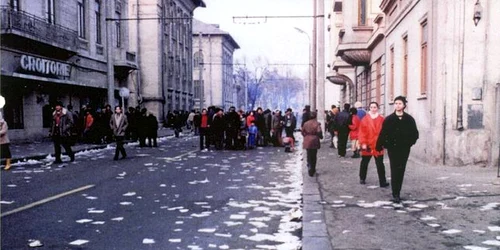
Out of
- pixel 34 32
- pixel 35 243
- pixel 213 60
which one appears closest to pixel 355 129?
pixel 35 243

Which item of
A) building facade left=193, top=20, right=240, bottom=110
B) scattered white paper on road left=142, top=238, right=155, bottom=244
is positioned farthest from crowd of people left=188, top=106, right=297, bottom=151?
building facade left=193, top=20, right=240, bottom=110

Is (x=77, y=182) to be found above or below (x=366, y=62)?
below

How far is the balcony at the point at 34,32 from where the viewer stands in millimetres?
22156

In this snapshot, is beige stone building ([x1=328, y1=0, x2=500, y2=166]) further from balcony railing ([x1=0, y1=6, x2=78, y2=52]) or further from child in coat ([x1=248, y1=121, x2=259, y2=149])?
balcony railing ([x1=0, y1=6, x2=78, y2=52])

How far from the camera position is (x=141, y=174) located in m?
12.7

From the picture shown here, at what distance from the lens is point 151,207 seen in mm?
8305

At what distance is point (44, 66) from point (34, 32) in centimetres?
226

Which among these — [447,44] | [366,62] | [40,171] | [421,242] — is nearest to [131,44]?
[366,62]

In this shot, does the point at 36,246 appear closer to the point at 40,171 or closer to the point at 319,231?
the point at 319,231

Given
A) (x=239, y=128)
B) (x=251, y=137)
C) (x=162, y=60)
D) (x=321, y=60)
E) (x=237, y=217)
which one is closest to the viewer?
(x=237, y=217)

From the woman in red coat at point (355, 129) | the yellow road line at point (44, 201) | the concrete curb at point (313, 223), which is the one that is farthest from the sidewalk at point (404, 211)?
the woman in red coat at point (355, 129)

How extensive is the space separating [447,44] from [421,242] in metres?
8.38

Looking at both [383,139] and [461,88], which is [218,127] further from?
[383,139]

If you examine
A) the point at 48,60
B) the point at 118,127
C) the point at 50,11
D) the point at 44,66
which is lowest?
the point at 118,127
